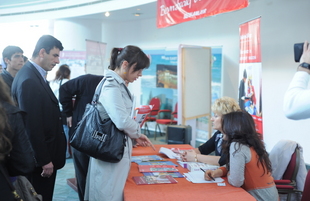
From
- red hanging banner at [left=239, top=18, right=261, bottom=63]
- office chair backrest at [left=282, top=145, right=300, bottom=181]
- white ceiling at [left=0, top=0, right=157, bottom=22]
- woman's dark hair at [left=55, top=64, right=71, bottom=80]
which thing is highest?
white ceiling at [left=0, top=0, right=157, bottom=22]

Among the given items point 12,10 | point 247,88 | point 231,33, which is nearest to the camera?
point 247,88

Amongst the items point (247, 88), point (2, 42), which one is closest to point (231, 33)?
point (247, 88)

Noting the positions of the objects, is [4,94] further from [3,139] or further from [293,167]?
[293,167]

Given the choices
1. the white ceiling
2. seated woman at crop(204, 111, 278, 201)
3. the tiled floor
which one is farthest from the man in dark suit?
the white ceiling

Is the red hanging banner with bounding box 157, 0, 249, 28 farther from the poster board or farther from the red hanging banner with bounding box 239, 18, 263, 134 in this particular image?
the poster board

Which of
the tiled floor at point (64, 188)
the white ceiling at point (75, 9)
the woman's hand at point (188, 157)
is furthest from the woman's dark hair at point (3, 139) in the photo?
the white ceiling at point (75, 9)

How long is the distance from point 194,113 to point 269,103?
4.46ft

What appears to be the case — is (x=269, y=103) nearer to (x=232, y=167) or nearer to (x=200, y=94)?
(x=200, y=94)

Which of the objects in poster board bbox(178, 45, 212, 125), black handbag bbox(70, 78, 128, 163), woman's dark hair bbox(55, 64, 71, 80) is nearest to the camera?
black handbag bbox(70, 78, 128, 163)

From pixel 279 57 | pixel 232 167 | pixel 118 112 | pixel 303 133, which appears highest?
pixel 279 57

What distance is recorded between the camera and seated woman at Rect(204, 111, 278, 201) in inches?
83.4

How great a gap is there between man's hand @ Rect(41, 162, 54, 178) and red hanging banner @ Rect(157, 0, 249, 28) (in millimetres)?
2553

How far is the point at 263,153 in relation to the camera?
7.23ft

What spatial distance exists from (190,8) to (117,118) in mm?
2948
